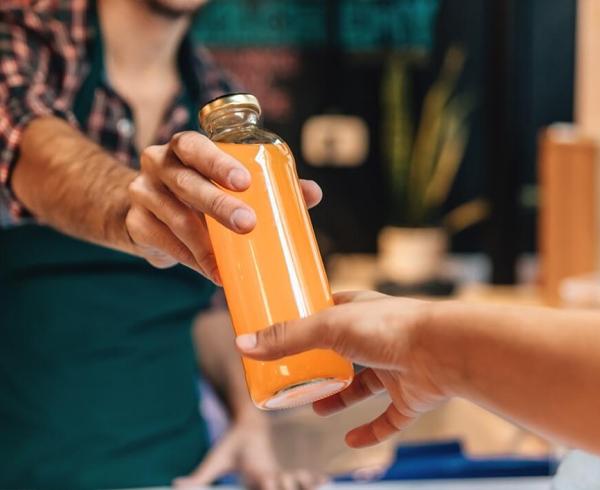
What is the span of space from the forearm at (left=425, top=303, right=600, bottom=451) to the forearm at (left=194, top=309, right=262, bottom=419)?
3.80ft

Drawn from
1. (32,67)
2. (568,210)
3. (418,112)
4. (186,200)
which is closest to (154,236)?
(186,200)

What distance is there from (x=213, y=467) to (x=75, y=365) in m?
0.32

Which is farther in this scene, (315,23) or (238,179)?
(315,23)

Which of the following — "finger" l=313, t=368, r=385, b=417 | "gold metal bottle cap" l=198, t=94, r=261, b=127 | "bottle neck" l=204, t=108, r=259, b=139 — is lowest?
"finger" l=313, t=368, r=385, b=417

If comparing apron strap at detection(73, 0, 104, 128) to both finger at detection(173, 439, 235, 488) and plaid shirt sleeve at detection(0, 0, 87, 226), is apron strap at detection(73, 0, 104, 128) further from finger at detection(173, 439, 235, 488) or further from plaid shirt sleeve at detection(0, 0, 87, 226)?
finger at detection(173, 439, 235, 488)

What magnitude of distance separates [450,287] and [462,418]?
0.92 meters

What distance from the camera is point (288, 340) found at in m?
0.69

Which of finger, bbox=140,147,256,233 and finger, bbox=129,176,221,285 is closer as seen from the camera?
finger, bbox=140,147,256,233

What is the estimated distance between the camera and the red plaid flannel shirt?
51.5 inches

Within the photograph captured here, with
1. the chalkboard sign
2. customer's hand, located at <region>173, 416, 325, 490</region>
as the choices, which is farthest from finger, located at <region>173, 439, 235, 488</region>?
the chalkboard sign

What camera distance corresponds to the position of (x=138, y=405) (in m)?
1.58

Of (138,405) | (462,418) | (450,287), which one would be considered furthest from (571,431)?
(450,287)

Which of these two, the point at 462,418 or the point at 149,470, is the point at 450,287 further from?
the point at 149,470

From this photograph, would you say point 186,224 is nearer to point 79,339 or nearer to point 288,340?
point 288,340
